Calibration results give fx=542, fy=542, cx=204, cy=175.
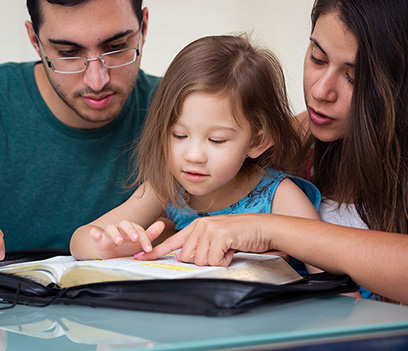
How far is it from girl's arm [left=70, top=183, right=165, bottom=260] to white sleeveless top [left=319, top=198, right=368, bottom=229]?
0.46m

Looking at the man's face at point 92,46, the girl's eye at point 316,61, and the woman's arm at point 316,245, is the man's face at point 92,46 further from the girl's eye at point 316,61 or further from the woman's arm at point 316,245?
the woman's arm at point 316,245

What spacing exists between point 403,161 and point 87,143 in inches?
43.0

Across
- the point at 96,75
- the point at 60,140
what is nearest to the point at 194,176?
the point at 96,75

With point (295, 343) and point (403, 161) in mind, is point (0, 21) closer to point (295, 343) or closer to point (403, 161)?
point (403, 161)

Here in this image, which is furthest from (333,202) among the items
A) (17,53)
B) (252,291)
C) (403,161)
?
(17,53)

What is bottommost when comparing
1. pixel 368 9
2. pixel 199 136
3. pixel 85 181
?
pixel 85 181

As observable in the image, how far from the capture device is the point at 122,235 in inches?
41.9

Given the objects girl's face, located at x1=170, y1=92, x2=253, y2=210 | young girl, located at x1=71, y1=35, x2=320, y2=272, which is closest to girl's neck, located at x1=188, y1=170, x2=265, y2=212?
young girl, located at x1=71, y1=35, x2=320, y2=272

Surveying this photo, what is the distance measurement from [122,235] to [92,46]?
833mm

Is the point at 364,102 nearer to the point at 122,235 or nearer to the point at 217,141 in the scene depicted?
the point at 217,141

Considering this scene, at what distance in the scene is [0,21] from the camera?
306 centimetres

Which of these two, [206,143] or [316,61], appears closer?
[206,143]

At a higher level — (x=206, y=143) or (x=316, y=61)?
(x=316, y=61)

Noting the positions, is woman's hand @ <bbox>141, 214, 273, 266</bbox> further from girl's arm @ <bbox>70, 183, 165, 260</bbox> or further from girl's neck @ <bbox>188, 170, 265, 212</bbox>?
girl's neck @ <bbox>188, 170, 265, 212</bbox>
